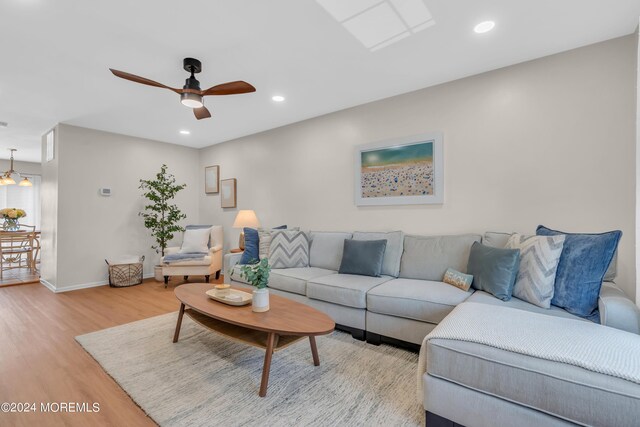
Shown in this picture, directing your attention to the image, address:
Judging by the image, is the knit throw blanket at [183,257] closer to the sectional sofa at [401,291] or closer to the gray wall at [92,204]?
the gray wall at [92,204]

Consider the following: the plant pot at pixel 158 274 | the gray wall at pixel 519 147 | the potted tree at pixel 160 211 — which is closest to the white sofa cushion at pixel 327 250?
the gray wall at pixel 519 147

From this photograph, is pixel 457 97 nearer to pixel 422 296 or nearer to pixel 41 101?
pixel 422 296

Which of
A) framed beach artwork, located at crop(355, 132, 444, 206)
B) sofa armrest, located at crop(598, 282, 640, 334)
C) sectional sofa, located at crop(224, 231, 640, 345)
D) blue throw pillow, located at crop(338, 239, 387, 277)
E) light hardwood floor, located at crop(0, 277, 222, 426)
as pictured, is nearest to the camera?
sofa armrest, located at crop(598, 282, 640, 334)

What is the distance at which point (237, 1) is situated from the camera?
6.21 ft

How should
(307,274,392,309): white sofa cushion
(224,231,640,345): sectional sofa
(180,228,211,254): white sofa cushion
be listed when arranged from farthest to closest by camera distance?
(180,228,211,254): white sofa cushion → (307,274,392,309): white sofa cushion → (224,231,640,345): sectional sofa

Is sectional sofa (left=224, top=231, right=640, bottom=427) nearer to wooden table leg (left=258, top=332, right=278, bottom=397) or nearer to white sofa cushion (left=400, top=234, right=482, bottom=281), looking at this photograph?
white sofa cushion (left=400, top=234, right=482, bottom=281)

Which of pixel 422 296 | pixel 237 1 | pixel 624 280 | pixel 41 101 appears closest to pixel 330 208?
pixel 422 296

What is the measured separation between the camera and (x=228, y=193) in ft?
17.3

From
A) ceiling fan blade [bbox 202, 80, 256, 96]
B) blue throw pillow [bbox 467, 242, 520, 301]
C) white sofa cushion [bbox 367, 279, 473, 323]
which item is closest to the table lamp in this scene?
ceiling fan blade [bbox 202, 80, 256, 96]

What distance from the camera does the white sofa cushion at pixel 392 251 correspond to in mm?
2972

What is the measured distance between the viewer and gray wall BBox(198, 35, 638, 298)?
7.45ft

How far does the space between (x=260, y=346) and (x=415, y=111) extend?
2831 millimetres

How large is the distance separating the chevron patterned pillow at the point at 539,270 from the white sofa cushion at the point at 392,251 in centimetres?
106

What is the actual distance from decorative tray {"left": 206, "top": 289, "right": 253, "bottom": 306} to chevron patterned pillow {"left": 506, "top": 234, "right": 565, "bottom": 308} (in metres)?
2.04
